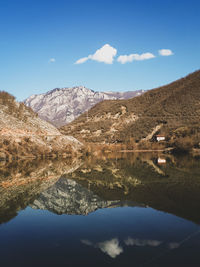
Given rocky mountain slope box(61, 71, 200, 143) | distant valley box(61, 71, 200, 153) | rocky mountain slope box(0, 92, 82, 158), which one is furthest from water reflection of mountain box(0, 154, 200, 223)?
rocky mountain slope box(61, 71, 200, 143)

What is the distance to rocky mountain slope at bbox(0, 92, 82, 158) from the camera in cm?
3328

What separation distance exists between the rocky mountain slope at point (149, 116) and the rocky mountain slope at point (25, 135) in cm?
2864

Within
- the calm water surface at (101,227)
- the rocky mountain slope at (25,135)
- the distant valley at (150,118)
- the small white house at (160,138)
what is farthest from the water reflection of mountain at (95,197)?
the small white house at (160,138)

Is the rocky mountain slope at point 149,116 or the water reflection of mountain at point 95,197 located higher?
the rocky mountain slope at point 149,116

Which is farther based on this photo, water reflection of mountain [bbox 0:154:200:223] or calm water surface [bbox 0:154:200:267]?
water reflection of mountain [bbox 0:154:200:223]

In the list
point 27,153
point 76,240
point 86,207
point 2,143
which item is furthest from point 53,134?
point 76,240

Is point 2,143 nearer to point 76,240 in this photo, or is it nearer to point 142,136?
point 76,240

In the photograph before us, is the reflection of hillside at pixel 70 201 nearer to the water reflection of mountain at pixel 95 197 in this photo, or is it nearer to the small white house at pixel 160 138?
the water reflection of mountain at pixel 95 197

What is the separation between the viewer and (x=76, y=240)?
5.65 meters

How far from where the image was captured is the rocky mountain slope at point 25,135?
33281 millimetres

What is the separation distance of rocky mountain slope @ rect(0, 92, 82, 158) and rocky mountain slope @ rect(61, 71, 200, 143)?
28644 mm

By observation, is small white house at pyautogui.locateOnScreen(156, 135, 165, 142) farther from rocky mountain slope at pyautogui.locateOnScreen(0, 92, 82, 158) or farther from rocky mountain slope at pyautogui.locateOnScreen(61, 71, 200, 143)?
rocky mountain slope at pyautogui.locateOnScreen(0, 92, 82, 158)

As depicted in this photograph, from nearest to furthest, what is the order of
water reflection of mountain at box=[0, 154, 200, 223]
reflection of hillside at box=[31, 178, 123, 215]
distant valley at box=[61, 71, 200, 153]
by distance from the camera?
water reflection of mountain at box=[0, 154, 200, 223]
reflection of hillside at box=[31, 178, 123, 215]
distant valley at box=[61, 71, 200, 153]

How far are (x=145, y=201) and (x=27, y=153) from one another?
1112 inches
